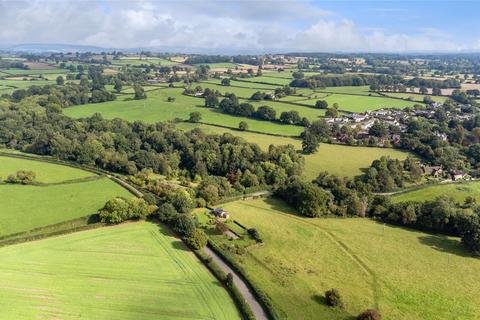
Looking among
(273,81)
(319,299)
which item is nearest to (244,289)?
(319,299)

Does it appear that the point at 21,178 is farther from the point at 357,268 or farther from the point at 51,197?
the point at 357,268

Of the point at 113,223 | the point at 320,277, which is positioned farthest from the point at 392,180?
the point at 113,223

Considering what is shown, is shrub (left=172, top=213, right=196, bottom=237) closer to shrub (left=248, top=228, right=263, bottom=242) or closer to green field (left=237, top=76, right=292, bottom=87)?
shrub (left=248, top=228, right=263, bottom=242)

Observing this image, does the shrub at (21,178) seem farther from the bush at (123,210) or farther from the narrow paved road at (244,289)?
the narrow paved road at (244,289)

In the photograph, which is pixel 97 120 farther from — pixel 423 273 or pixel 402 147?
pixel 423 273

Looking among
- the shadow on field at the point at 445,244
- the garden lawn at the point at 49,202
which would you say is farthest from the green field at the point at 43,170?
the shadow on field at the point at 445,244
